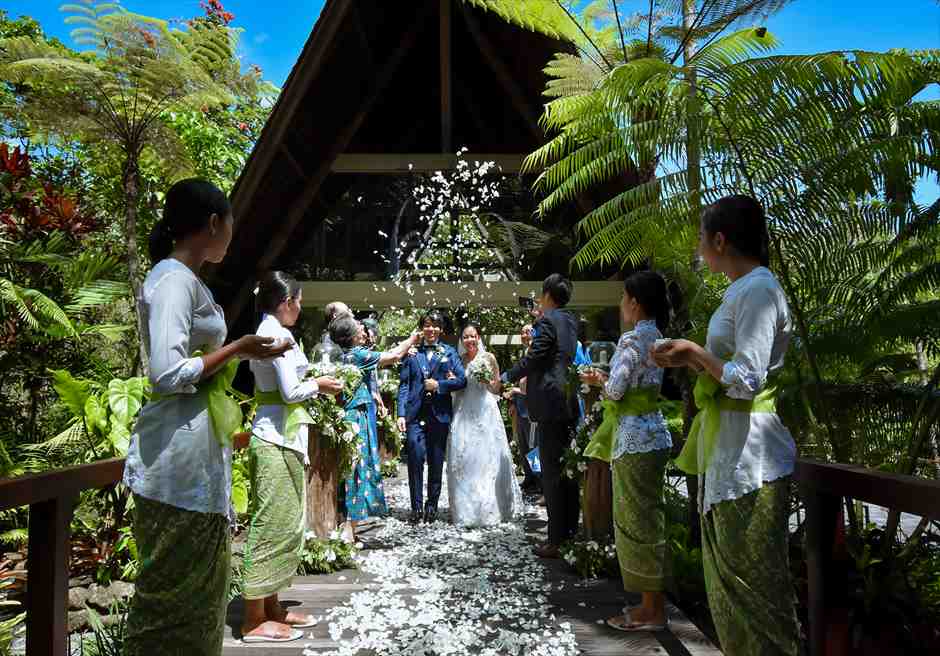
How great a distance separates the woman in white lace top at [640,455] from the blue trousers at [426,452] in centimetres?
316

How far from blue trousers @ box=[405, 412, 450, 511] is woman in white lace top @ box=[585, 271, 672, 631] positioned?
3158mm

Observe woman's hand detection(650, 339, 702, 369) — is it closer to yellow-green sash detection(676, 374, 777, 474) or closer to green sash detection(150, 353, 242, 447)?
yellow-green sash detection(676, 374, 777, 474)

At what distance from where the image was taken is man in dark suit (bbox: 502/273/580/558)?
5.09m

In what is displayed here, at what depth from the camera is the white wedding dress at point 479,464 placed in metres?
6.48

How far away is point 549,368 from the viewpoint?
17.1 ft

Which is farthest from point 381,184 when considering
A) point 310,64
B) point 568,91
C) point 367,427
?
point 367,427

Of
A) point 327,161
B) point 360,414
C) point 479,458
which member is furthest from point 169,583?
point 327,161

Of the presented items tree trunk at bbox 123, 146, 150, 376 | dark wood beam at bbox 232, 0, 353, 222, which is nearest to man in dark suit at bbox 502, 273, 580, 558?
tree trunk at bbox 123, 146, 150, 376

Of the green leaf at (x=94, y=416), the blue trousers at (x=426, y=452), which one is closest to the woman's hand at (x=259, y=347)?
the green leaf at (x=94, y=416)

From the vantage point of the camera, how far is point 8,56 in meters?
7.82

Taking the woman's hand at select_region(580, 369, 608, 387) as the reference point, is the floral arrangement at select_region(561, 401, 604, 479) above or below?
below

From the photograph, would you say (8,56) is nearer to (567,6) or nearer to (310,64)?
(310,64)

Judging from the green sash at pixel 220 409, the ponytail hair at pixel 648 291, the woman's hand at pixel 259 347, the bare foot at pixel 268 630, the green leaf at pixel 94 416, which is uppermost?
the ponytail hair at pixel 648 291

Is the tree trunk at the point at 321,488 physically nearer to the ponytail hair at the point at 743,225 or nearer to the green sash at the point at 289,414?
the green sash at the point at 289,414
